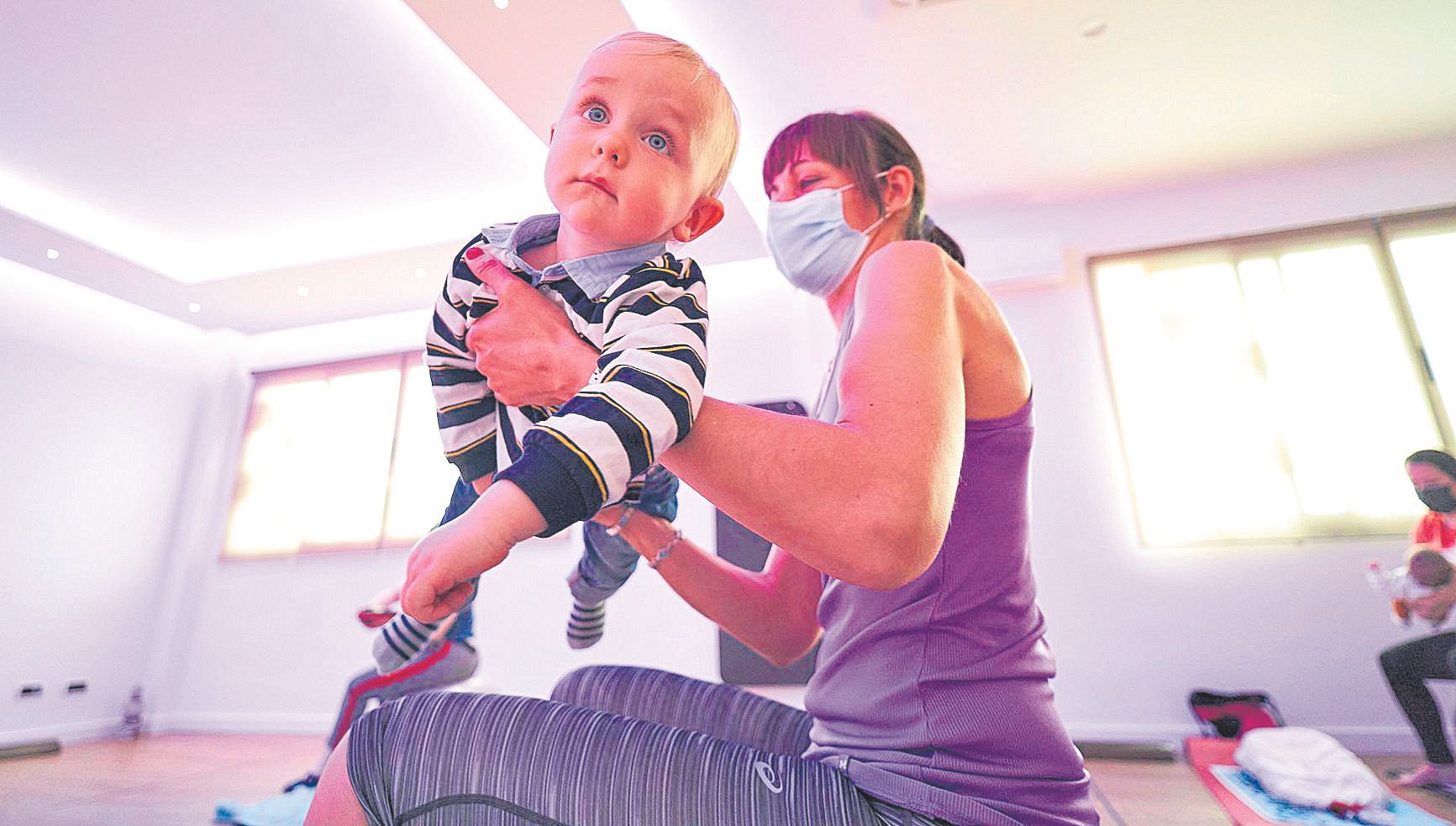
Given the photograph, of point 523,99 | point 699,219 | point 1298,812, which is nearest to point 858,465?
point 699,219

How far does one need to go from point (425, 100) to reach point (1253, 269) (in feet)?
15.1

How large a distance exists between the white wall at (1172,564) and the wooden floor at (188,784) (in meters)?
0.42

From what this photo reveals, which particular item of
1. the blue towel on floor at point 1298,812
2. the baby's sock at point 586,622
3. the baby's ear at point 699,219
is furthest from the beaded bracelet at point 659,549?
the blue towel on floor at point 1298,812

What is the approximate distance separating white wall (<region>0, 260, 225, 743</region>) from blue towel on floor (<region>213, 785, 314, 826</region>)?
2.81 metres

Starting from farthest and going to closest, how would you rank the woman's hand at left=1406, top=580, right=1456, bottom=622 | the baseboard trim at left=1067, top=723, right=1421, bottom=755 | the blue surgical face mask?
1. the baseboard trim at left=1067, top=723, right=1421, bottom=755
2. the woman's hand at left=1406, top=580, right=1456, bottom=622
3. the blue surgical face mask

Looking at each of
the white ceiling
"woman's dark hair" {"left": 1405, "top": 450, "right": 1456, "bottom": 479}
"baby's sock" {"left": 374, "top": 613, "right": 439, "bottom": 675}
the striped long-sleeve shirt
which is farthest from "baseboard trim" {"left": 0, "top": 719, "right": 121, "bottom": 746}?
"woman's dark hair" {"left": 1405, "top": 450, "right": 1456, "bottom": 479}

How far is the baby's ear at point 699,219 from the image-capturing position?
32.9 inches

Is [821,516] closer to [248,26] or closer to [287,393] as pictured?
[248,26]

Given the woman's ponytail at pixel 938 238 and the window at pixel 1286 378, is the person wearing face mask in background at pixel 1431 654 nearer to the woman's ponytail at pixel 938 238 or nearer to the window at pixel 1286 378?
the window at pixel 1286 378

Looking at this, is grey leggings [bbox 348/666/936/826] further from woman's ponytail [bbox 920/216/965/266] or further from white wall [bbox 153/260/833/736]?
white wall [bbox 153/260/833/736]

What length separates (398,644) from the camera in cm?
104

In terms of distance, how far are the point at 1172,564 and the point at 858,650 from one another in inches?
146

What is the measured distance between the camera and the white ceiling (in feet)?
9.50

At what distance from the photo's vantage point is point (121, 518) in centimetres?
489
